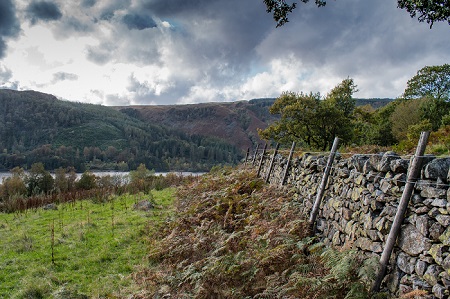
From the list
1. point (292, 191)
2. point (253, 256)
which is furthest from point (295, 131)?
point (253, 256)

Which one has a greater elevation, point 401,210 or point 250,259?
point 401,210

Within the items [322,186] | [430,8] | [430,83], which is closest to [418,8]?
[430,8]

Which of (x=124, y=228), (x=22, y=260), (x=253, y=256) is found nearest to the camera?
(x=253, y=256)

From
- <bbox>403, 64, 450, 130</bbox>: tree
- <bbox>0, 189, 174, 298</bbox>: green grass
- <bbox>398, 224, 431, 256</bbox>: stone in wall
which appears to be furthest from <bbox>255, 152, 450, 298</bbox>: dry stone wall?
<bbox>403, 64, 450, 130</bbox>: tree

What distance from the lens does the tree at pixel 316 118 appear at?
23.1 metres

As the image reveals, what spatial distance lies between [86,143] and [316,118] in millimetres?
133318

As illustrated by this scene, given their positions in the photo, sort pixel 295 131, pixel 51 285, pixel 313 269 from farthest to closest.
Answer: pixel 295 131 < pixel 51 285 < pixel 313 269

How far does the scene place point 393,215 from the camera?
4.40 m

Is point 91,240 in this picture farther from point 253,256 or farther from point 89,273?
point 253,256

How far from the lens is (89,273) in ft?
24.6

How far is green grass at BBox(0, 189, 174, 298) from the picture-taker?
654 centimetres

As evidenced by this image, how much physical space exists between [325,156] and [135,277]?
215 inches

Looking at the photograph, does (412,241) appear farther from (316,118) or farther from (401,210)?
(316,118)

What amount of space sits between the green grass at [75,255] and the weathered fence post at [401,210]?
186 inches
